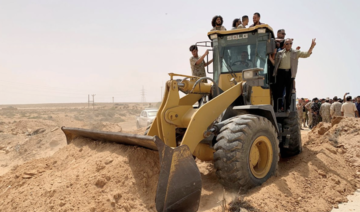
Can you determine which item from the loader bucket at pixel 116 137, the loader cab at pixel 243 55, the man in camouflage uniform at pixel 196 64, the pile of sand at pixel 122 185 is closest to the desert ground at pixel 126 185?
the pile of sand at pixel 122 185

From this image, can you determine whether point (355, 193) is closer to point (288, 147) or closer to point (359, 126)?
point (288, 147)

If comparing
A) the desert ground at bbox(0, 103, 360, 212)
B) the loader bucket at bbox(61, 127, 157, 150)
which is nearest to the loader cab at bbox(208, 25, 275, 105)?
the desert ground at bbox(0, 103, 360, 212)

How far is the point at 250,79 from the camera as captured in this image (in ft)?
16.7

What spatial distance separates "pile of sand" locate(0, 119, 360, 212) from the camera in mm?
→ 3521

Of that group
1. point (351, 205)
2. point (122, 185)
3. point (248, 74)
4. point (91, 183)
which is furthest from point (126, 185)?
point (351, 205)

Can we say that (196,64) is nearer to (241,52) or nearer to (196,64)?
(196,64)

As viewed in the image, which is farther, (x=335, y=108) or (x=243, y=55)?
(x=335, y=108)

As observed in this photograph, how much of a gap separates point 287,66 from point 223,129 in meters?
3.00

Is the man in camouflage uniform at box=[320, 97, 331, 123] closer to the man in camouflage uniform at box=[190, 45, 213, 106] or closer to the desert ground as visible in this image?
the desert ground

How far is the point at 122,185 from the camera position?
375 centimetres

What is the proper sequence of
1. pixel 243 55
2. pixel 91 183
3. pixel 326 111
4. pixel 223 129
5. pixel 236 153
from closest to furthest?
pixel 91 183 → pixel 236 153 → pixel 223 129 → pixel 243 55 → pixel 326 111

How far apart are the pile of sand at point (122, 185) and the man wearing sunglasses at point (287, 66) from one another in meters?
1.99

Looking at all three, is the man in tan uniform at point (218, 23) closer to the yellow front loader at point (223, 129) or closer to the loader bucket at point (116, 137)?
the yellow front loader at point (223, 129)

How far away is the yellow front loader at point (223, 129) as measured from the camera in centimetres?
359
